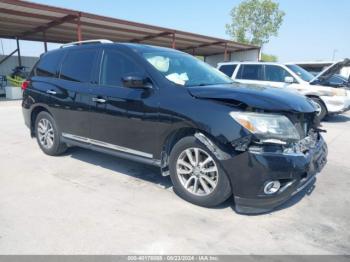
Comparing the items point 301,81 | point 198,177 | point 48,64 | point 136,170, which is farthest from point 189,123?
point 301,81

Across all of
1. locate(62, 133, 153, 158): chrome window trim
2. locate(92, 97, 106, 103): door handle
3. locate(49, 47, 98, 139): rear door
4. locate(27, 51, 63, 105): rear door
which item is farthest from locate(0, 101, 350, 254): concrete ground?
locate(27, 51, 63, 105): rear door

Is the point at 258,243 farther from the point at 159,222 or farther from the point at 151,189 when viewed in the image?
the point at 151,189

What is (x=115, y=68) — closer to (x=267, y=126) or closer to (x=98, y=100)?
(x=98, y=100)

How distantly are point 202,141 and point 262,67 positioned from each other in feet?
24.3

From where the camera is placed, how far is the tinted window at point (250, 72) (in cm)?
969

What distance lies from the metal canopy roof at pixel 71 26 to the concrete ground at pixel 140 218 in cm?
1027

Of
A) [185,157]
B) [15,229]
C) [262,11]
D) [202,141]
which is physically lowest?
[15,229]

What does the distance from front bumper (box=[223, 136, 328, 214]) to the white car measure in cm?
618

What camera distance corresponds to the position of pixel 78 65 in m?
4.54

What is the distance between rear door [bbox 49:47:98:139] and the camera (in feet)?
14.1

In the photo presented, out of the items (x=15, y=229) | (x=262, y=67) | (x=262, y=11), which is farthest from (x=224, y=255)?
(x=262, y=11)

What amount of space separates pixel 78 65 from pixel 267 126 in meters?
3.09

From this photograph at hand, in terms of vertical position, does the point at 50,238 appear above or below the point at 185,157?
below

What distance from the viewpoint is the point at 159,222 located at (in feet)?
9.75
